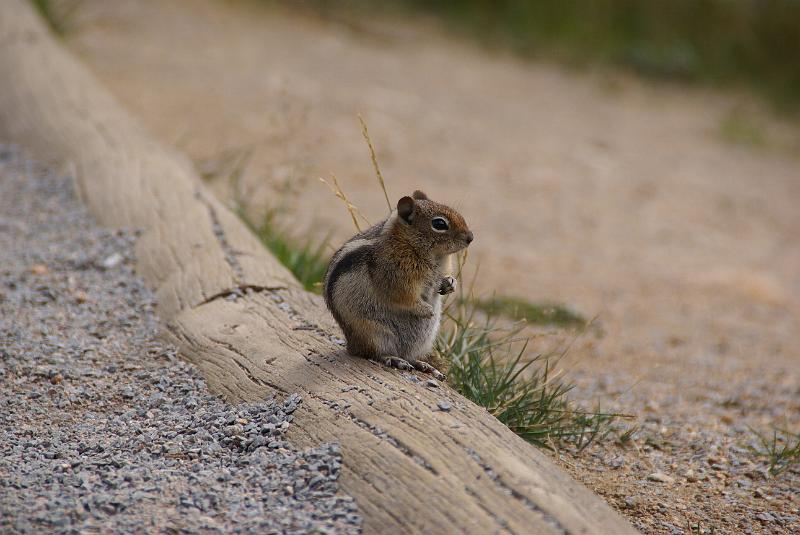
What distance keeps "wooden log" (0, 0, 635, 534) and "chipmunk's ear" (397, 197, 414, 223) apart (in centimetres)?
59

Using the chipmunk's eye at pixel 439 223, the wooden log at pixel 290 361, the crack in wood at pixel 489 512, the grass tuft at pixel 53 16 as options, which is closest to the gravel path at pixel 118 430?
the wooden log at pixel 290 361

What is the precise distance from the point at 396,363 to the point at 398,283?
30cm

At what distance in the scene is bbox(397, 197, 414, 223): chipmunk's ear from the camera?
3758mm

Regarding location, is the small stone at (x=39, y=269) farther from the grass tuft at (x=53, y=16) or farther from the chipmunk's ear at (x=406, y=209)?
the grass tuft at (x=53, y=16)

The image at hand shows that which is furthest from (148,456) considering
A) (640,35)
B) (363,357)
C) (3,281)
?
(640,35)

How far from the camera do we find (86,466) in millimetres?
3254

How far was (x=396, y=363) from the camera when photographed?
366 centimetres

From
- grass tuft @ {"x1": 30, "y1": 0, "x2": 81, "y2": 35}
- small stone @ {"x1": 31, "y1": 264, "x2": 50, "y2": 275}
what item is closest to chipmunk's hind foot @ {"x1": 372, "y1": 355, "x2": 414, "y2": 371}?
small stone @ {"x1": 31, "y1": 264, "x2": 50, "y2": 275}

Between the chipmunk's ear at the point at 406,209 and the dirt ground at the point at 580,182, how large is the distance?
122 cm

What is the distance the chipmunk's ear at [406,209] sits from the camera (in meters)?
3.76

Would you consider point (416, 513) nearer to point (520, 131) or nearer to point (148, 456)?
point (148, 456)

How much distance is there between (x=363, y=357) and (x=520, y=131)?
6565mm

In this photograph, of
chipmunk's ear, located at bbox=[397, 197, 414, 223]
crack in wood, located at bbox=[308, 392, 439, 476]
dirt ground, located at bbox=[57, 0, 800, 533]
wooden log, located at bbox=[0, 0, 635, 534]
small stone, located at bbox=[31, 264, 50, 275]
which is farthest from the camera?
small stone, located at bbox=[31, 264, 50, 275]

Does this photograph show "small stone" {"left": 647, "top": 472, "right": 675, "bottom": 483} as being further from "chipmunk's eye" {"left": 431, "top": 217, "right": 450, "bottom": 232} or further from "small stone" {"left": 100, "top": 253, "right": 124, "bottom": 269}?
"small stone" {"left": 100, "top": 253, "right": 124, "bottom": 269}
